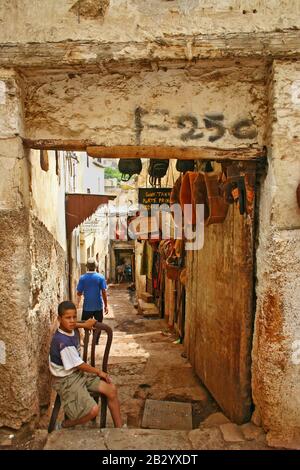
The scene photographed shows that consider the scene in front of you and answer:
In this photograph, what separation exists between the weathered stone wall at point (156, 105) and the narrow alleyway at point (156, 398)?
7.99 feet

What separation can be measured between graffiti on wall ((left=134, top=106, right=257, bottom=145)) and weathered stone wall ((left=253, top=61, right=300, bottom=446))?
0.69 ft

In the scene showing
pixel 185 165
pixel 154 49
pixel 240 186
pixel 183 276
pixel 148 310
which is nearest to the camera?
pixel 154 49

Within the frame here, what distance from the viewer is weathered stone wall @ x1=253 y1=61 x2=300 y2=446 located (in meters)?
2.96

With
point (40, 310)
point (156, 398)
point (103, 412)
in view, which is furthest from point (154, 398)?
point (40, 310)

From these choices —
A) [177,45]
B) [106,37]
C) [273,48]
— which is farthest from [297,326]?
[106,37]

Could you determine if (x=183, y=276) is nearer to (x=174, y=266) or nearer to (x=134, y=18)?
(x=174, y=266)

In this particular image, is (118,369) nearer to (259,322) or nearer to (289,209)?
(259,322)

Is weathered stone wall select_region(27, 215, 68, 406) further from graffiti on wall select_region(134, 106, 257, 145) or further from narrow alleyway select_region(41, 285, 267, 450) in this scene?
graffiti on wall select_region(134, 106, 257, 145)

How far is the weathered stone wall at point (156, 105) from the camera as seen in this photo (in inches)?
124

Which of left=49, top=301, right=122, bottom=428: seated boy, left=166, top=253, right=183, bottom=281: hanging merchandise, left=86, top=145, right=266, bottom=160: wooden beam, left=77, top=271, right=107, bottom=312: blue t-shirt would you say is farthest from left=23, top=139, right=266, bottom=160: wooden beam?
left=166, top=253, right=183, bottom=281: hanging merchandise

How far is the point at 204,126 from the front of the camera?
316 cm

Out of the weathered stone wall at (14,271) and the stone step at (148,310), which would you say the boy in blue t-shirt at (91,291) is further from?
the stone step at (148,310)

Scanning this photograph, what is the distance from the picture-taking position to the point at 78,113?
320 centimetres

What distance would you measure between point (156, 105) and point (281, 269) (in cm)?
169
